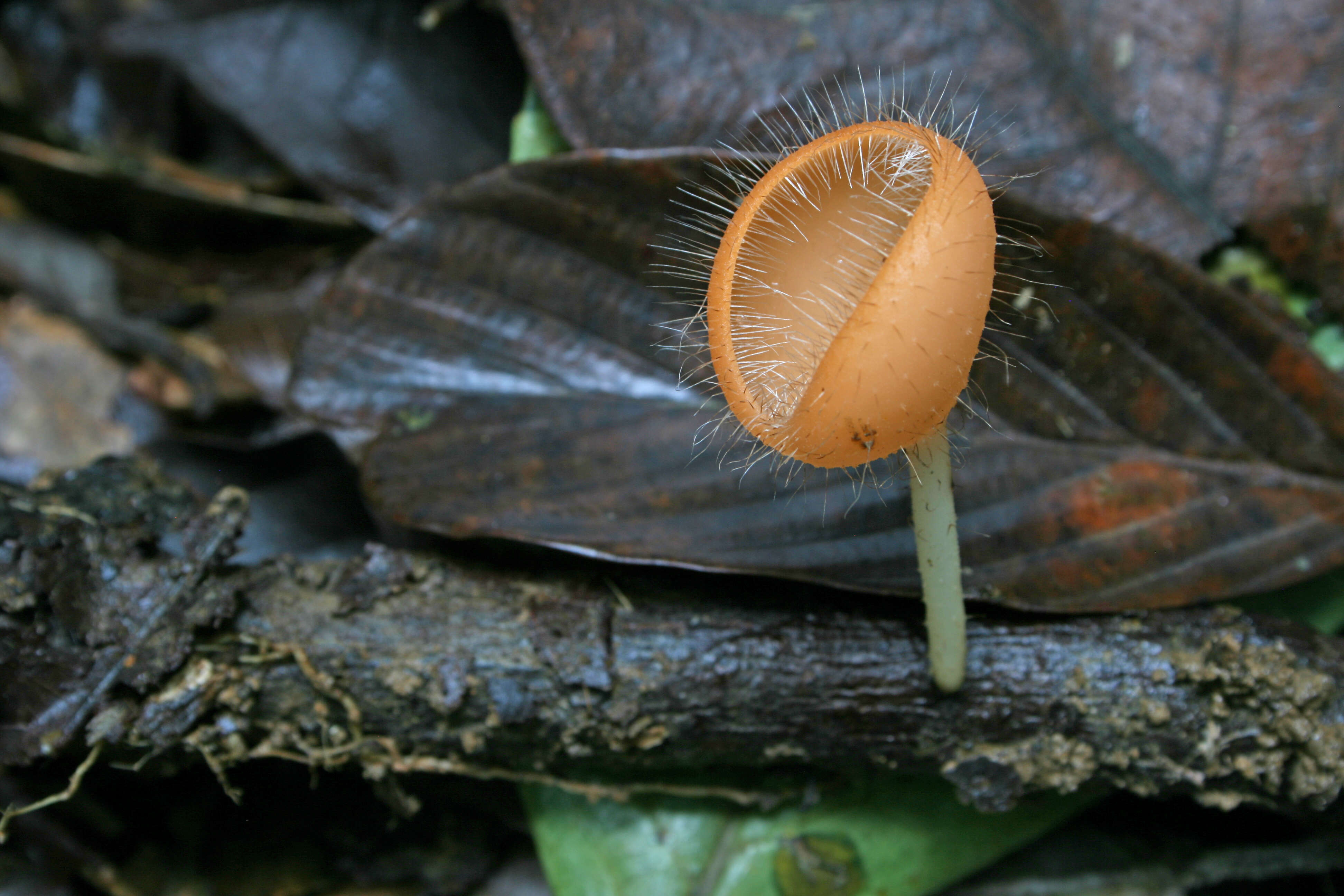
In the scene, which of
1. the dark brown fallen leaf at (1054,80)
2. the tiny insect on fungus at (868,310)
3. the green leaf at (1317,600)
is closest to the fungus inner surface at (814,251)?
the tiny insect on fungus at (868,310)

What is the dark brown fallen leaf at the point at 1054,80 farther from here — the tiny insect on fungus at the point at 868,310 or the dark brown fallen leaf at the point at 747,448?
the tiny insect on fungus at the point at 868,310

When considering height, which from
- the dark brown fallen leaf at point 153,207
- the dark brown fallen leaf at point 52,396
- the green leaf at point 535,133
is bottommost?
the dark brown fallen leaf at point 52,396

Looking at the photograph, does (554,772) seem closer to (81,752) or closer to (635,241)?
(81,752)

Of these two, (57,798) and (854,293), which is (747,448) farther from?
(57,798)

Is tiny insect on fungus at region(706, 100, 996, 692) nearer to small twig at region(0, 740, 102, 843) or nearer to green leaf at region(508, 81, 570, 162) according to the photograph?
green leaf at region(508, 81, 570, 162)

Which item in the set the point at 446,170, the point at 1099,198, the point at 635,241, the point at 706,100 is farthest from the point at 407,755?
the point at 1099,198


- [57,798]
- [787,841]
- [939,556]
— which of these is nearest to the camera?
[939,556]

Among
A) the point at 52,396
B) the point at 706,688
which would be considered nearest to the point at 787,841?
the point at 706,688
